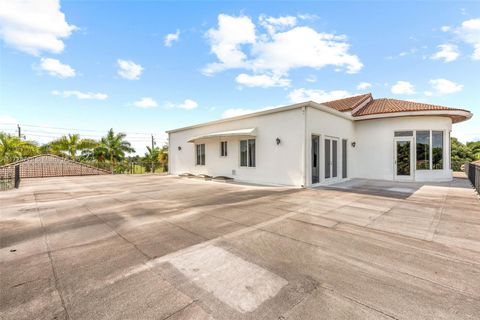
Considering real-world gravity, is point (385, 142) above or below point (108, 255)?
above

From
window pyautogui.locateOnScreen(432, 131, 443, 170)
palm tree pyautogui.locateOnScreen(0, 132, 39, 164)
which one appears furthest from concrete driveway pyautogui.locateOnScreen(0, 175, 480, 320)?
palm tree pyautogui.locateOnScreen(0, 132, 39, 164)

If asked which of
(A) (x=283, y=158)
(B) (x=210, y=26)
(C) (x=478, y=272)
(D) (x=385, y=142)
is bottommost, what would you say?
(C) (x=478, y=272)

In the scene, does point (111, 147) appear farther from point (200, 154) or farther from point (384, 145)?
point (384, 145)

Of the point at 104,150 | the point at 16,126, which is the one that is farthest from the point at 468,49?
the point at 16,126

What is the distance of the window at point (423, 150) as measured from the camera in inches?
516

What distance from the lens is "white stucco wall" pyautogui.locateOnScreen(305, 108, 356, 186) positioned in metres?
11.0

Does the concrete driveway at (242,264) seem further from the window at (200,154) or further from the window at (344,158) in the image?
the window at (200,154)

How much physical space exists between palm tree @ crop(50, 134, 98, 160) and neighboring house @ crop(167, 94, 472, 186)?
64.8ft

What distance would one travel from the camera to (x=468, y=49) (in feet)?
40.0

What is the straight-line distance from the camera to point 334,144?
1305 cm

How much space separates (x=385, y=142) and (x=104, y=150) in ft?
93.2

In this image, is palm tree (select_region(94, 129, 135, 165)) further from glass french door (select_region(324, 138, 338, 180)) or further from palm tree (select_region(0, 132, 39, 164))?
glass french door (select_region(324, 138, 338, 180))

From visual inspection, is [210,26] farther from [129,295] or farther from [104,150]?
[104,150]

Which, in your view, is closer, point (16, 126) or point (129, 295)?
point (129, 295)
